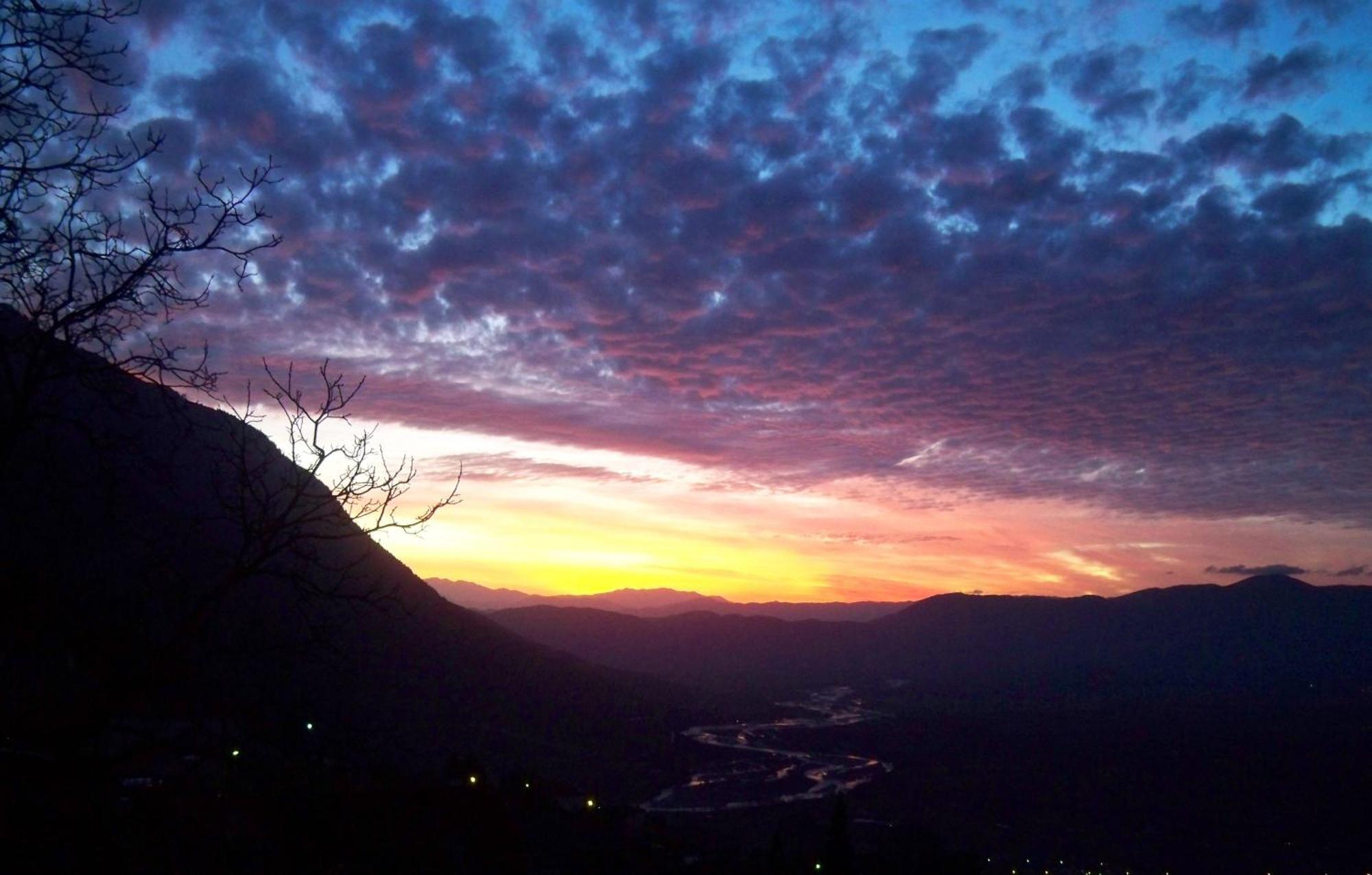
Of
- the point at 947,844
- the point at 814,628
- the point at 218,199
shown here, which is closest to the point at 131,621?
the point at 218,199

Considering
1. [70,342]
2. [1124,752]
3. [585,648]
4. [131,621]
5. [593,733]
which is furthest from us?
[585,648]

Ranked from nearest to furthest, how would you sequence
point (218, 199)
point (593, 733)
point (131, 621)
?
point (218, 199)
point (131, 621)
point (593, 733)

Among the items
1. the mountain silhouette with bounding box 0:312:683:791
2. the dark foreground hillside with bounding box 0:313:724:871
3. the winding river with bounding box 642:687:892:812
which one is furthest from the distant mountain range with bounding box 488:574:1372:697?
the mountain silhouette with bounding box 0:312:683:791

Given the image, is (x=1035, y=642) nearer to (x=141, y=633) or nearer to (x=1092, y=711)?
(x=1092, y=711)

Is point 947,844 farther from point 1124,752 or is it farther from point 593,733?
point 1124,752

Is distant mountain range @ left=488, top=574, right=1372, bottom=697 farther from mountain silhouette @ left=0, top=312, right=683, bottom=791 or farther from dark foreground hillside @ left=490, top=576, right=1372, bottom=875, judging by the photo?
mountain silhouette @ left=0, top=312, right=683, bottom=791
